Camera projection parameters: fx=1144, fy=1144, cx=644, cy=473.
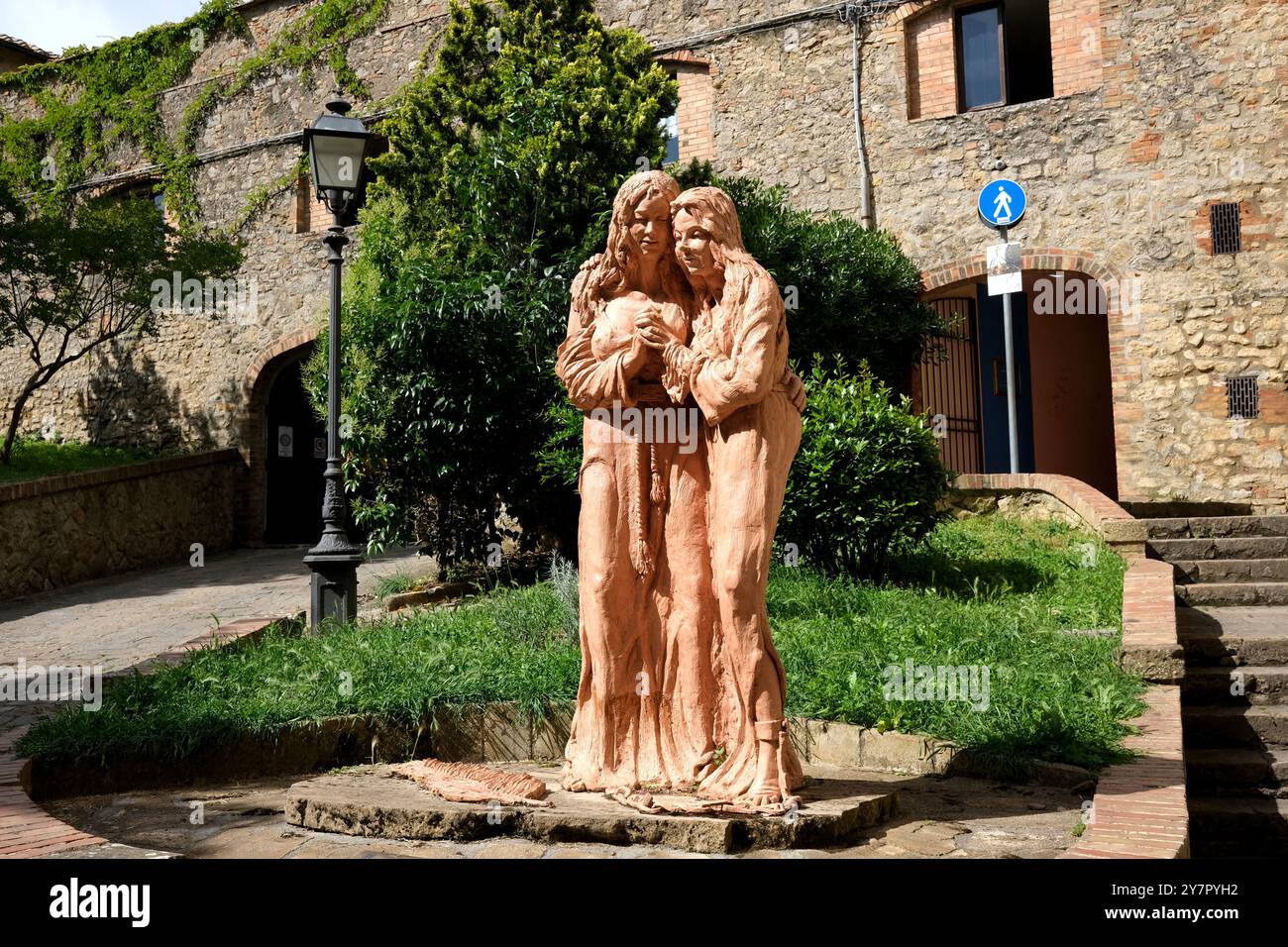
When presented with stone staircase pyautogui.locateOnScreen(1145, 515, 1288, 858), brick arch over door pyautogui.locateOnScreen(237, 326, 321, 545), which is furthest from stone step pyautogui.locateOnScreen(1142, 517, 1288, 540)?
brick arch over door pyautogui.locateOnScreen(237, 326, 321, 545)

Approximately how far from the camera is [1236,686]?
19.4 ft

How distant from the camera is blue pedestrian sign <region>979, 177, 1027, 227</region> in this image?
12.5 metres

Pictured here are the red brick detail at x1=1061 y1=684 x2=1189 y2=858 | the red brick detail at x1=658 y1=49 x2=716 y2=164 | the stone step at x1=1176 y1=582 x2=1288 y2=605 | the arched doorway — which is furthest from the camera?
the red brick detail at x1=658 y1=49 x2=716 y2=164

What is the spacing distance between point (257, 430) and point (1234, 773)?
14734mm

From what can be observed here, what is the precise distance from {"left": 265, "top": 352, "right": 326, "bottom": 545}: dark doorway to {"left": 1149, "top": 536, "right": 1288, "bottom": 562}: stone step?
1228cm

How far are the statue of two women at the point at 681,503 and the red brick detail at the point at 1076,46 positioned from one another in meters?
9.82

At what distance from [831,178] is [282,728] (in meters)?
10.4

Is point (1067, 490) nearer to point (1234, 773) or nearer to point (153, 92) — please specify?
point (1234, 773)

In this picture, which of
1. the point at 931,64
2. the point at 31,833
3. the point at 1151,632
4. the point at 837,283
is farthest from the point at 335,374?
the point at 931,64

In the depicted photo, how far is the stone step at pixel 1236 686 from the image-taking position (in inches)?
232

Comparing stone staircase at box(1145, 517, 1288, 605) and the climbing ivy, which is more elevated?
the climbing ivy

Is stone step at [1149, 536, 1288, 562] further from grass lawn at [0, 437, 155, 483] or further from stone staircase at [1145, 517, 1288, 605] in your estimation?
grass lawn at [0, 437, 155, 483]

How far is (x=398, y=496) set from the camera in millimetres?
10000

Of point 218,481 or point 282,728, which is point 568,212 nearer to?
point 282,728
